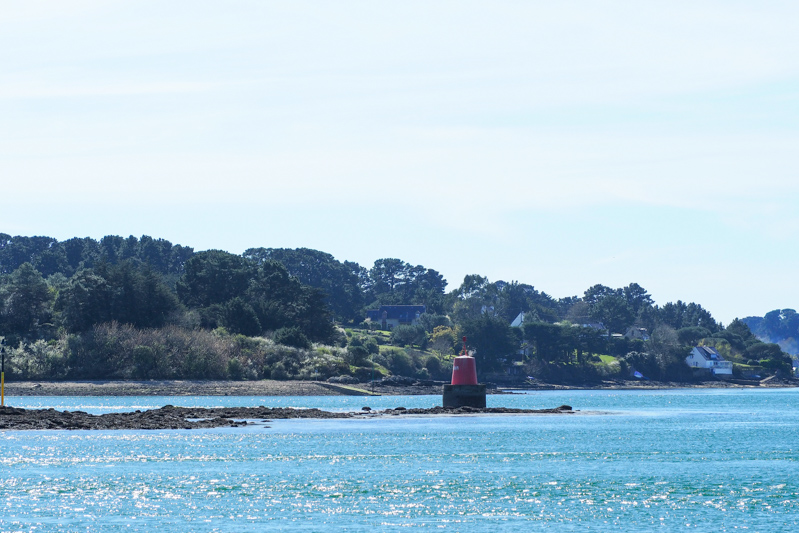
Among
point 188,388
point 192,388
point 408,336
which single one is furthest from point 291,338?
point 408,336

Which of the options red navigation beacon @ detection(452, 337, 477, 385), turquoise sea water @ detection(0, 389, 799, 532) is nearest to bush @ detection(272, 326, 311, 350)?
red navigation beacon @ detection(452, 337, 477, 385)

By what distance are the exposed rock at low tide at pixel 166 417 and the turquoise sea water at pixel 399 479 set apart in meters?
1.24

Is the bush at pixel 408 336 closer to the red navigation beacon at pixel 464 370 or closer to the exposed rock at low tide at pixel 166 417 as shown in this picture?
the exposed rock at low tide at pixel 166 417

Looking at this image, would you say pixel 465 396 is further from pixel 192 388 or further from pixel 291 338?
pixel 291 338

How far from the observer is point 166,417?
2422 inches

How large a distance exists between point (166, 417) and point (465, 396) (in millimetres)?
19072

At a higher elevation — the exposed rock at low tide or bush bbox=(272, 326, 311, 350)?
bush bbox=(272, 326, 311, 350)

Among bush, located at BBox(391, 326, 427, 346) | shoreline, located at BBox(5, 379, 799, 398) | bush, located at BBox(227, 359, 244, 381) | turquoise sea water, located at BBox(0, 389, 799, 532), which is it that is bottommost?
turquoise sea water, located at BBox(0, 389, 799, 532)

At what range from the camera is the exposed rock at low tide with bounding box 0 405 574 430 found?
57.8m

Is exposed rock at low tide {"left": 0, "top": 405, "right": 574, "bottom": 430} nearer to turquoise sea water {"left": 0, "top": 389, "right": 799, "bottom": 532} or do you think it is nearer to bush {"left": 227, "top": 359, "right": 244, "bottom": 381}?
turquoise sea water {"left": 0, "top": 389, "right": 799, "bottom": 532}

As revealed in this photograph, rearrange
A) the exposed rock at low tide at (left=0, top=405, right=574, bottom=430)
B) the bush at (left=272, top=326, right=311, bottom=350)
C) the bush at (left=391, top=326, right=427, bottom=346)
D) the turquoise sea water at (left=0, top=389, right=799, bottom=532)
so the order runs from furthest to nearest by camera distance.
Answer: the bush at (left=391, top=326, right=427, bottom=346) → the bush at (left=272, top=326, right=311, bottom=350) → the exposed rock at low tide at (left=0, top=405, right=574, bottom=430) → the turquoise sea water at (left=0, top=389, right=799, bottom=532)

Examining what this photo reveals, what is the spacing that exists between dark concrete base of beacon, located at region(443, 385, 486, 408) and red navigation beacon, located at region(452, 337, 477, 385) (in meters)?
0.48

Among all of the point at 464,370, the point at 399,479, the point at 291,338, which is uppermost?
the point at 291,338

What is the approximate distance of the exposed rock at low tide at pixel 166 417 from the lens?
57812 mm
